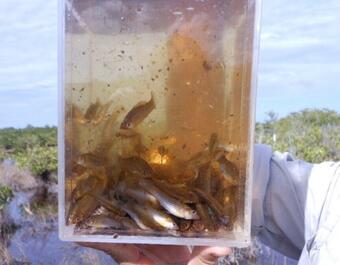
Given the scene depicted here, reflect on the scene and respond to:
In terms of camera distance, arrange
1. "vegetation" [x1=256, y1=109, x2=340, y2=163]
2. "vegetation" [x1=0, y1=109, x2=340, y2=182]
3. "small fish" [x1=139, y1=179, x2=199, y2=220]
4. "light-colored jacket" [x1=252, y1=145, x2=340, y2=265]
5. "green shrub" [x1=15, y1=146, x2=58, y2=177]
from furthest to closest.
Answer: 1. "green shrub" [x1=15, y1=146, x2=58, y2=177]
2. "vegetation" [x1=0, y1=109, x2=340, y2=182]
3. "vegetation" [x1=256, y1=109, x2=340, y2=163]
4. "light-colored jacket" [x1=252, y1=145, x2=340, y2=265]
5. "small fish" [x1=139, y1=179, x2=199, y2=220]

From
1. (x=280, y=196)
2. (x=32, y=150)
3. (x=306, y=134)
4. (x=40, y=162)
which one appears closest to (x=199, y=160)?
(x=280, y=196)

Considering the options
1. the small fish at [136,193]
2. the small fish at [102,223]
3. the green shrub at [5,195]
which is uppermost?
the small fish at [136,193]

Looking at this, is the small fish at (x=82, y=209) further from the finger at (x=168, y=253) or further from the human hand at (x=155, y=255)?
the finger at (x=168, y=253)

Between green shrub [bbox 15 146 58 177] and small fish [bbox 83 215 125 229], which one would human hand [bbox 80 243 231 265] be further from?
green shrub [bbox 15 146 58 177]

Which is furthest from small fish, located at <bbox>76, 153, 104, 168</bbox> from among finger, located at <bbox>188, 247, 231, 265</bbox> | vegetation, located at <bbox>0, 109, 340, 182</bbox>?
vegetation, located at <bbox>0, 109, 340, 182</bbox>

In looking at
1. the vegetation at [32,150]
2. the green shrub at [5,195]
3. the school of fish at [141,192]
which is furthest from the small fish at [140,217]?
the vegetation at [32,150]

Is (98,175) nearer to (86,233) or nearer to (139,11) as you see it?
(86,233)

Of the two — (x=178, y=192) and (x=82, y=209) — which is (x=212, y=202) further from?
(x=82, y=209)
